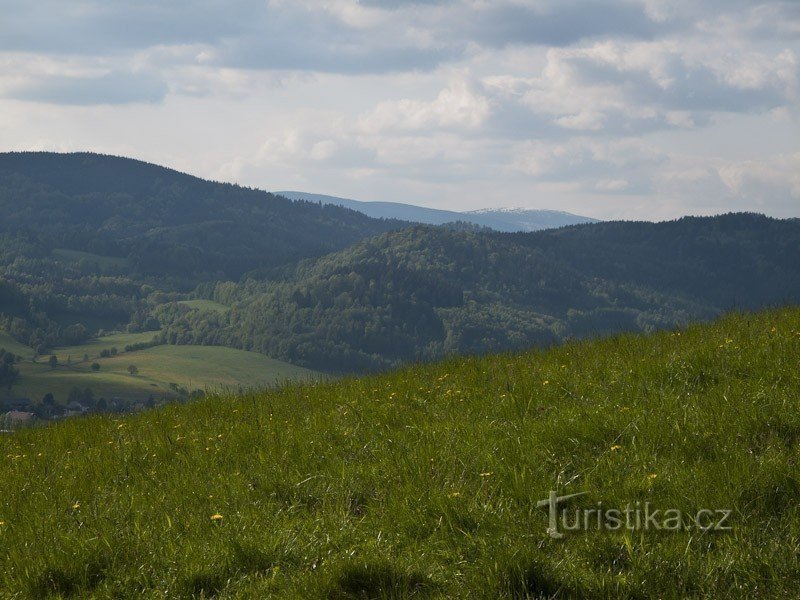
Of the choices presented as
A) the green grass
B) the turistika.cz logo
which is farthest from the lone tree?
the turistika.cz logo

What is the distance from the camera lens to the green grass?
4.71 meters

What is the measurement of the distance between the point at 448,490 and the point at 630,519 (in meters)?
1.34

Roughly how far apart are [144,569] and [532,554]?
260 cm

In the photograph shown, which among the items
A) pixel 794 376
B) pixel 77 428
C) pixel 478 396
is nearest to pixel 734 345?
pixel 794 376

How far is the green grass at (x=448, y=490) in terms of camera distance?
4715 millimetres

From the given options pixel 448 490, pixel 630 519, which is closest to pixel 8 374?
pixel 448 490

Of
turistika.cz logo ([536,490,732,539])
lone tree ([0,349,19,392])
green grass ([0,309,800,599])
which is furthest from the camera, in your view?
lone tree ([0,349,19,392])

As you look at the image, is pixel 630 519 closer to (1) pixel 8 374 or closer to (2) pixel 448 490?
(2) pixel 448 490

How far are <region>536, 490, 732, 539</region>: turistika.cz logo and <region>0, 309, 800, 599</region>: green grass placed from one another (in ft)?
0.21

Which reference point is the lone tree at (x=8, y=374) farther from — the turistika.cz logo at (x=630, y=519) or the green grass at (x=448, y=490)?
the turistika.cz logo at (x=630, y=519)

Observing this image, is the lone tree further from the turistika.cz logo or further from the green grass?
the turistika.cz logo

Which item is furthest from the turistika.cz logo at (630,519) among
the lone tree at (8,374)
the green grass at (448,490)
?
the lone tree at (8,374)

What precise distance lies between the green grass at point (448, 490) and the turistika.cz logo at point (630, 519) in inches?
2.5

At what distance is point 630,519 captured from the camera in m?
5.17
